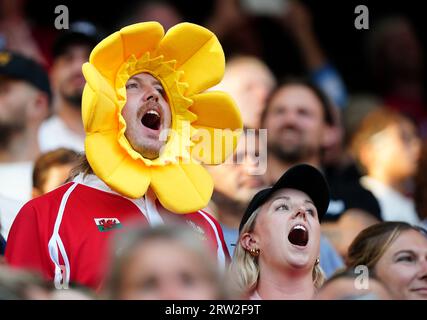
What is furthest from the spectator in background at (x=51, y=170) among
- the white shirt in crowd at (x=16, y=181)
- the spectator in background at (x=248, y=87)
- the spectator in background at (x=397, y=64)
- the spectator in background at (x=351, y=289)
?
the spectator in background at (x=397, y=64)

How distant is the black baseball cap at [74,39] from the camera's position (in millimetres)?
8125

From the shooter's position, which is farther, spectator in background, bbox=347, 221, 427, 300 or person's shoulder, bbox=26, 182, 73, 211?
spectator in background, bbox=347, 221, 427, 300

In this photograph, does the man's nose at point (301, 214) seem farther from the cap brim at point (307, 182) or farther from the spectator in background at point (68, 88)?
Answer: the spectator in background at point (68, 88)

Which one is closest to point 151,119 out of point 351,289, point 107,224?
point 107,224

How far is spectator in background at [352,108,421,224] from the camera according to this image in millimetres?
8453

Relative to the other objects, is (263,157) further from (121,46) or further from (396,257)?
(121,46)

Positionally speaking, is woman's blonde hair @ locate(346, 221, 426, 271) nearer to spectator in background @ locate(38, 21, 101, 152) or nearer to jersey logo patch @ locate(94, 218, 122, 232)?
jersey logo patch @ locate(94, 218, 122, 232)

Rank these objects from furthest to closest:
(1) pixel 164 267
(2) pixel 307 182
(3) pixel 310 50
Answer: (3) pixel 310 50 → (2) pixel 307 182 → (1) pixel 164 267

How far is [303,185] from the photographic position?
5.87 metres

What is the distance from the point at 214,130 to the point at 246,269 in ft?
2.15

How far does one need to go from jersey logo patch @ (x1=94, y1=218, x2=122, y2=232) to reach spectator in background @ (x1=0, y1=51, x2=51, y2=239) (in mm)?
1674

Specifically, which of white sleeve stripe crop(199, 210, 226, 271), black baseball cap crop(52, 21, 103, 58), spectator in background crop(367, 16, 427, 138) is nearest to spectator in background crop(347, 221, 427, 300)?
white sleeve stripe crop(199, 210, 226, 271)

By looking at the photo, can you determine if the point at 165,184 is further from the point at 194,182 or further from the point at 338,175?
the point at 338,175
